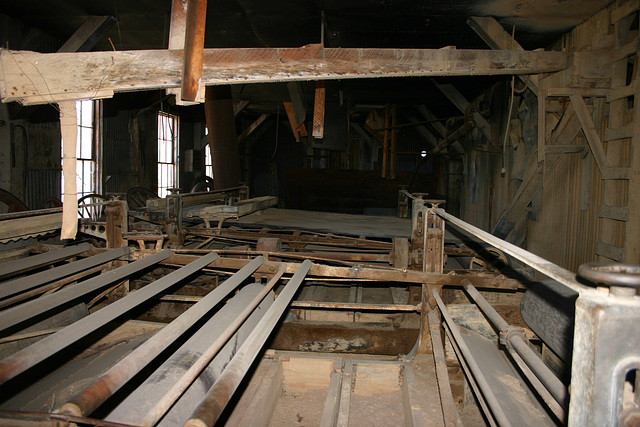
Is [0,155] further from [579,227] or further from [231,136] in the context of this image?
[579,227]

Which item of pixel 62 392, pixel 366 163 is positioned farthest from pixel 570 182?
pixel 366 163

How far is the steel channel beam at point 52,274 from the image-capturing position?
2.46 meters

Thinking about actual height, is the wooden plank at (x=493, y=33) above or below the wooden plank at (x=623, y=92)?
above

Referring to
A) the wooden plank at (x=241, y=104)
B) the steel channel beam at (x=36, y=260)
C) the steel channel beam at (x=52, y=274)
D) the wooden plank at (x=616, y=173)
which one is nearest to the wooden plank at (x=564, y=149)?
the wooden plank at (x=616, y=173)

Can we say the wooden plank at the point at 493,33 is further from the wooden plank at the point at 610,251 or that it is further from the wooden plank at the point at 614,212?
the wooden plank at the point at 610,251

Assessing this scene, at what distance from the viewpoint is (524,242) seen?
21.2 feet

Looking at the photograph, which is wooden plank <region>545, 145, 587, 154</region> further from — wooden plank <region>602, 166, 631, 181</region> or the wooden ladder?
wooden plank <region>602, 166, 631, 181</region>

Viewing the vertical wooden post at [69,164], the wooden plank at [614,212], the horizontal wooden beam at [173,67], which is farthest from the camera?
the wooden plank at [614,212]

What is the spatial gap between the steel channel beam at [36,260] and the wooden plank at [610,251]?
5.16 m

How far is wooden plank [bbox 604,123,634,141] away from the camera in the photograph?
13.4 ft

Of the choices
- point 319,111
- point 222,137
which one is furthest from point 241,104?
point 319,111

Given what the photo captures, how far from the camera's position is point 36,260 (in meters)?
3.13

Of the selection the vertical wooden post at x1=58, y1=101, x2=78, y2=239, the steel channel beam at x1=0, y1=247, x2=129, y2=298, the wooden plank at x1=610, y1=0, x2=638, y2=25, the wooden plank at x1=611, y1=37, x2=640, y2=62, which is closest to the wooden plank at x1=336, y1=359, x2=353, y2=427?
the steel channel beam at x1=0, y1=247, x2=129, y2=298

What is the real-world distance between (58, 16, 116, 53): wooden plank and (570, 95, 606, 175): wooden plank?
21.1 feet
